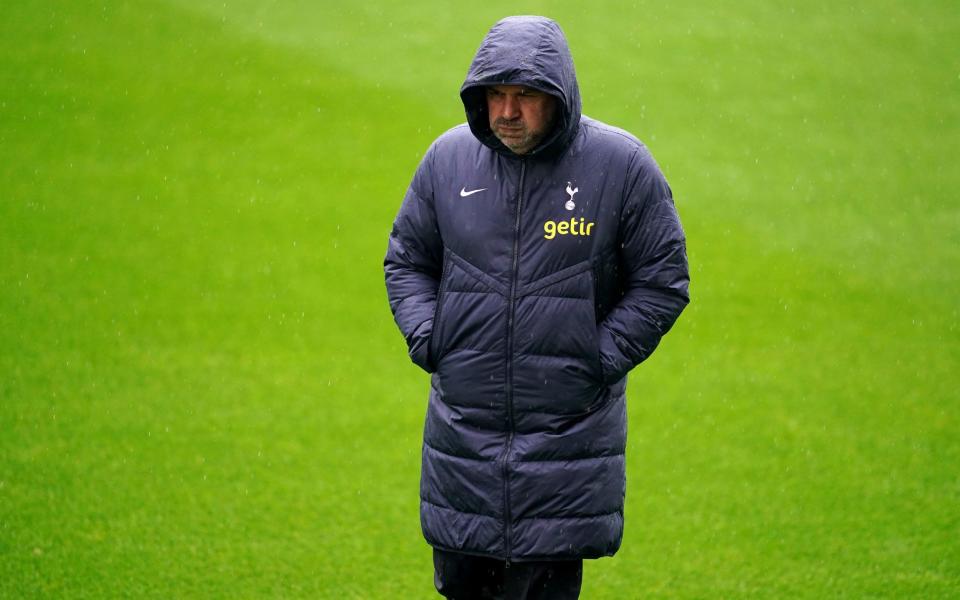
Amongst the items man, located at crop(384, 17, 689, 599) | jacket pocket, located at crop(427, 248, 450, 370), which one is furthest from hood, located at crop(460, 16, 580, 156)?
jacket pocket, located at crop(427, 248, 450, 370)

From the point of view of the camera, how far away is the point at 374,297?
498cm

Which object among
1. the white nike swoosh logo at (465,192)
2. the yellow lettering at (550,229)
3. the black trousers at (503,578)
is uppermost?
the white nike swoosh logo at (465,192)

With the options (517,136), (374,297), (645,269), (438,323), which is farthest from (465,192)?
(374,297)

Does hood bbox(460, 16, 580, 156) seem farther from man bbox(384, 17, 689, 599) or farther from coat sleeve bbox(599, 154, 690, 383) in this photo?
coat sleeve bbox(599, 154, 690, 383)

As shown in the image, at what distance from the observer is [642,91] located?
6496 mm

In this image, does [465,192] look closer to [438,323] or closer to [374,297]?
[438,323]

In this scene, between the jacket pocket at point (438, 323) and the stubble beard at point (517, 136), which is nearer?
the stubble beard at point (517, 136)

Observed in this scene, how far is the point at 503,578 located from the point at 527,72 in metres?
1.08

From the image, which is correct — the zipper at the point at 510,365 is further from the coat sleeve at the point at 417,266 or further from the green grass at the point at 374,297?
the green grass at the point at 374,297

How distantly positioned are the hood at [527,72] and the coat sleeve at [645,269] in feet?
0.61

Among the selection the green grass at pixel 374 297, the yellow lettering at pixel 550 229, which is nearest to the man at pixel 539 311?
the yellow lettering at pixel 550 229

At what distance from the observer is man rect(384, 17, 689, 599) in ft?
7.70

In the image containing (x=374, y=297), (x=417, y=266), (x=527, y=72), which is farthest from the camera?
(x=374, y=297)

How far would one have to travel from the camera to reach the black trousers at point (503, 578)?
245 cm
